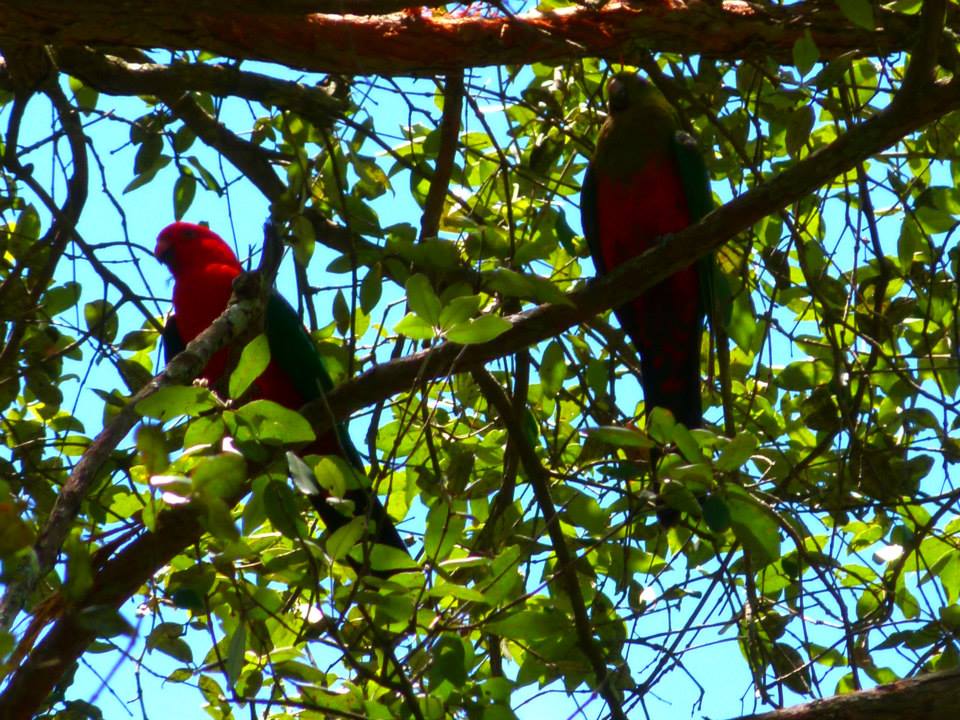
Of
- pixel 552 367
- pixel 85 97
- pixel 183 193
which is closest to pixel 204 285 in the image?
pixel 85 97

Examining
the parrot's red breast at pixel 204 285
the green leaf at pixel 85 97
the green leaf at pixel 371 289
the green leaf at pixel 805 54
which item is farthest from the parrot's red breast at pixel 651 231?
the green leaf at pixel 85 97

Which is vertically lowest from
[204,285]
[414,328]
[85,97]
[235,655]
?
→ [235,655]

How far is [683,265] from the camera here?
2428mm

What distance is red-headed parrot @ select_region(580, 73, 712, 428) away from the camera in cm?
350

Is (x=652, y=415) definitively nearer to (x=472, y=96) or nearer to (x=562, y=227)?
(x=562, y=227)

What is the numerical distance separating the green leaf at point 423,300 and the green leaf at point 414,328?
0.04 meters

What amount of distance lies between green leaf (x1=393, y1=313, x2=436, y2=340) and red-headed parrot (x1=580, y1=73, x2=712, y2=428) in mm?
1688

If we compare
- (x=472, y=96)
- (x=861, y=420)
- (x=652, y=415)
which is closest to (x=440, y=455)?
(x=472, y=96)

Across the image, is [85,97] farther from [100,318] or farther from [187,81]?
[100,318]

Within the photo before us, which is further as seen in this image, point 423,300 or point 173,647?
point 173,647

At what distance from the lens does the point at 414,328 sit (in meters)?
1.84

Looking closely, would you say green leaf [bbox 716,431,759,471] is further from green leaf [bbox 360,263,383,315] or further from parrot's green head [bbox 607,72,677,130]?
parrot's green head [bbox 607,72,677,130]

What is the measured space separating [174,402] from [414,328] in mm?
429

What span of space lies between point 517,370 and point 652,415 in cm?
110
